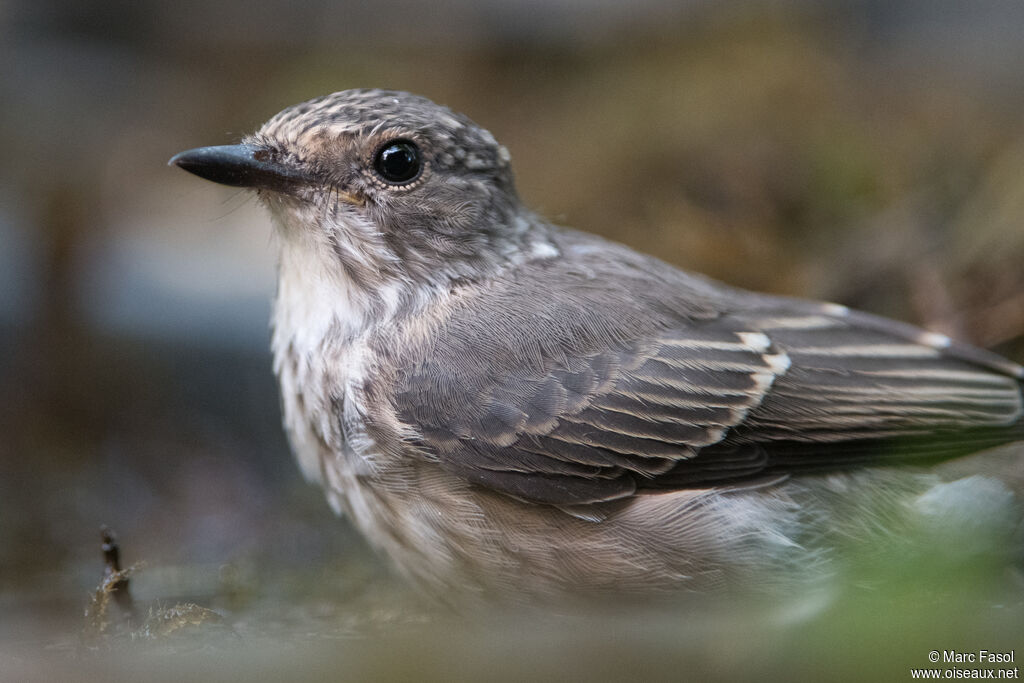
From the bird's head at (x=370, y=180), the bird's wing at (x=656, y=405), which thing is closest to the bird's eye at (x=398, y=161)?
the bird's head at (x=370, y=180)

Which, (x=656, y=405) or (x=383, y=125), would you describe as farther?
(x=383, y=125)

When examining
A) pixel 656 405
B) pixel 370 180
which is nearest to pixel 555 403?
pixel 656 405

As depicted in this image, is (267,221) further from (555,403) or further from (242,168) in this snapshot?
(555,403)

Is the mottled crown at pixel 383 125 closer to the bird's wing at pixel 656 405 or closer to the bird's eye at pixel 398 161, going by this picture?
the bird's eye at pixel 398 161

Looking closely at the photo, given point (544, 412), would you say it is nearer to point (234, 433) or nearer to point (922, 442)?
point (922, 442)

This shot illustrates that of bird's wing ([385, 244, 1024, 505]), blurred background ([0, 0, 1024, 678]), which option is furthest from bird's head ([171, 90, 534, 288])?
blurred background ([0, 0, 1024, 678])

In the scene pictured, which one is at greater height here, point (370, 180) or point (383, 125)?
point (383, 125)

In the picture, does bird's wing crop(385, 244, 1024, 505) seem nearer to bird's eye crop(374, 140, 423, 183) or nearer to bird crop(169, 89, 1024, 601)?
bird crop(169, 89, 1024, 601)
